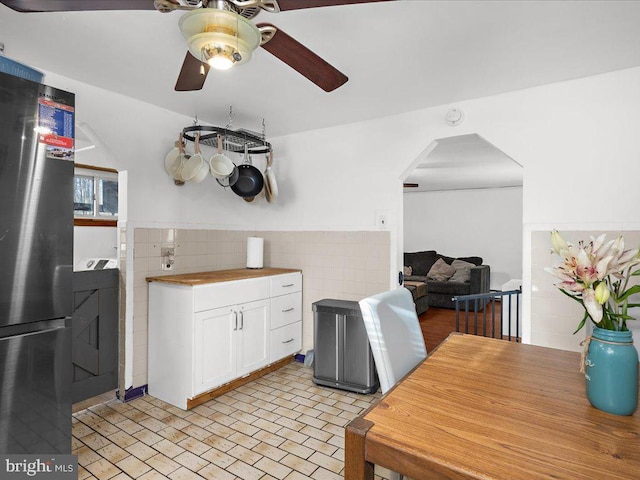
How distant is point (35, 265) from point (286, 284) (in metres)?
2.04

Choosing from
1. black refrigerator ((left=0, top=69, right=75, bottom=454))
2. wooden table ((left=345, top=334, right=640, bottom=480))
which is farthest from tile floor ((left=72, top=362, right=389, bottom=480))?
wooden table ((left=345, top=334, right=640, bottom=480))

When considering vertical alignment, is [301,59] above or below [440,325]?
above

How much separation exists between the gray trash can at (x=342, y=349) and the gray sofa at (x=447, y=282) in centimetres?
373

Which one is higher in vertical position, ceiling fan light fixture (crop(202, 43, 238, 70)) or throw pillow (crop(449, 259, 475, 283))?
ceiling fan light fixture (crop(202, 43, 238, 70))

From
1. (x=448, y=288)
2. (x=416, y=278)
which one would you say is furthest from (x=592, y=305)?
(x=416, y=278)

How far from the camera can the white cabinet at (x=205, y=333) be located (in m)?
2.50

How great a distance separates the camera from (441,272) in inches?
259

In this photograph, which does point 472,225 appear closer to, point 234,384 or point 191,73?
point 234,384

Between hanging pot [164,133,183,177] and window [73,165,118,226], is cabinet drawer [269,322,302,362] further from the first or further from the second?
window [73,165,118,226]

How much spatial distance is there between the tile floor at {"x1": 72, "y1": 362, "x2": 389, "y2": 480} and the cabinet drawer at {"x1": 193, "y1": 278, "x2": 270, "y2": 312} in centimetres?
71

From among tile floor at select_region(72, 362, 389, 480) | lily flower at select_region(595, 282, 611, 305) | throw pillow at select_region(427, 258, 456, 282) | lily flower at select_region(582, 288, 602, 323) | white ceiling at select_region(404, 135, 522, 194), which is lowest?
tile floor at select_region(72, 362, 389, 480)

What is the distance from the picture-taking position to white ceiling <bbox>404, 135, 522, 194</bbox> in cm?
390

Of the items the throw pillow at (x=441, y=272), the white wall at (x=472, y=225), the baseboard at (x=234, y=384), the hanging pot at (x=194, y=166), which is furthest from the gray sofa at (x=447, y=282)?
the hanging pot at (x=194, y=166)

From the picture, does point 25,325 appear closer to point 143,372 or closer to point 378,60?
point 143,372
